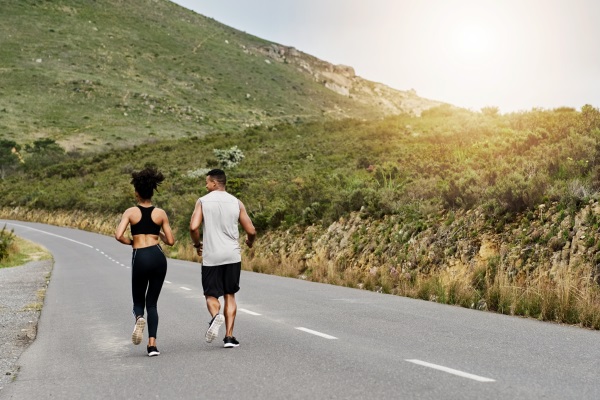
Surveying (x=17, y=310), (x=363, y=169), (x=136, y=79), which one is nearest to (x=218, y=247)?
(x=17, y=310)

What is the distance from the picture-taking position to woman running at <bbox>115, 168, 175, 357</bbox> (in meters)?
7.88

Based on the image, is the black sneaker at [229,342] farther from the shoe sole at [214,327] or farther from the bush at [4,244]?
the bush at [4,244]

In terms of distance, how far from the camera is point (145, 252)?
25.9 feet

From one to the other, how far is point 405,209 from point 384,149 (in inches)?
728

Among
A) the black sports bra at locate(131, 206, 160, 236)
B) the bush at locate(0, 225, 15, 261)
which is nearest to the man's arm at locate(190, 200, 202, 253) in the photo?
the black sports bra at locate(131, 206, 160, 236)

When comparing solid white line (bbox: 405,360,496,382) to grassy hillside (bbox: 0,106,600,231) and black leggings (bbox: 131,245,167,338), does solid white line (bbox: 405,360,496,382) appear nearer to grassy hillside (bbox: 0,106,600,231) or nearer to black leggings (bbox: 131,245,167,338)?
black leggings (bbox: 131,245,167,338)

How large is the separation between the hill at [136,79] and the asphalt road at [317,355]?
70791 mm

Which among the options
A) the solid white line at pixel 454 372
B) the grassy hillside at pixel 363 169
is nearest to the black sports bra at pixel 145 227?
the solid white line at pixel 454 372

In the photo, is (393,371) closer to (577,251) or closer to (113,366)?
(113,366)

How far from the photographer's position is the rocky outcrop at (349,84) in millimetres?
158625

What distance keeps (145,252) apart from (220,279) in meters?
1.00

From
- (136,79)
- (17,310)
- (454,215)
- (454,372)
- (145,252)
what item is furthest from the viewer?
(136,79)

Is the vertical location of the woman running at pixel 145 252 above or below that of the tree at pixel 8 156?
below

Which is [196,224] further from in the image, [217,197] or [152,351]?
[152,351]
